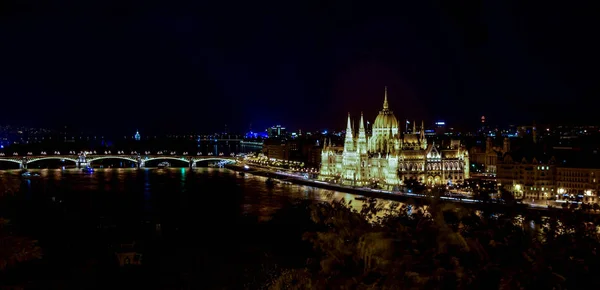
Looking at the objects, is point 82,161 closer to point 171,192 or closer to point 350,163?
point 171,192

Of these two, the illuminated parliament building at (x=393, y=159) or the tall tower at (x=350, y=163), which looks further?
the tall tower at (x=350, y=163)

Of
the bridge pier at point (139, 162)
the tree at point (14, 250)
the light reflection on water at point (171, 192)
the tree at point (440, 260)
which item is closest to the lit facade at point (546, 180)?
the light reflection on water at point (171, 192)

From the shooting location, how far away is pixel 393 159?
1594 inches

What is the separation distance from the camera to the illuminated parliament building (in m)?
40.3

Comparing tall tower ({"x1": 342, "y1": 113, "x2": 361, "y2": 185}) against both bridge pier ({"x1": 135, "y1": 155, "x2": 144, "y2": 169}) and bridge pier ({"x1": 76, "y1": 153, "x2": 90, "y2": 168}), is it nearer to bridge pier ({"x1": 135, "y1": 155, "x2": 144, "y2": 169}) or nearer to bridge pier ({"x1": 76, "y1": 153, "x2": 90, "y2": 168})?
bridge pier ({"x1": 135, "y1": 155, "x2": 144, "y2": 169})

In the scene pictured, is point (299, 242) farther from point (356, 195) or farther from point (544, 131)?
point (544, 131)

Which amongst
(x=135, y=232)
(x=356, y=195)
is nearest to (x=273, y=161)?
(x=356, y=195)

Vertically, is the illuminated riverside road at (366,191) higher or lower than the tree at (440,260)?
lower

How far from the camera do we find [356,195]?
121 ft

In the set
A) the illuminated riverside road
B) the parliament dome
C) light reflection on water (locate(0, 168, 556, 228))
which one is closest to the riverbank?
the illuminated riverside road

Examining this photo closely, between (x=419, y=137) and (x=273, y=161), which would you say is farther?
(x=273, y=161)

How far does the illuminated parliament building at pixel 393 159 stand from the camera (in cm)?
4034

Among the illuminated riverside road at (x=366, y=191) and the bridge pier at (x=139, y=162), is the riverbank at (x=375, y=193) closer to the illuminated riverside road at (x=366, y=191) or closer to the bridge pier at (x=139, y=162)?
the illuminated riverside road at (x=366, y=191)

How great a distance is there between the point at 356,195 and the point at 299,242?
20996mm
